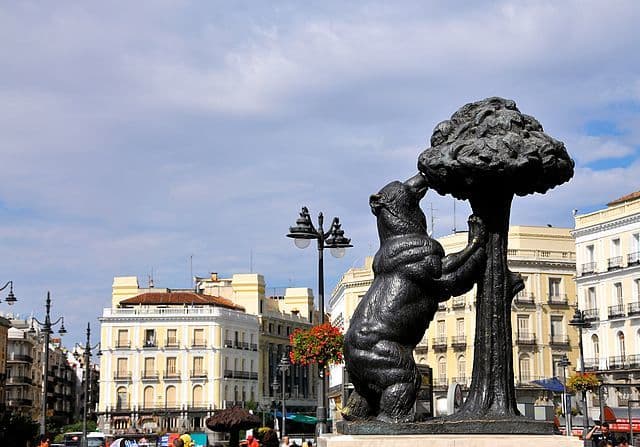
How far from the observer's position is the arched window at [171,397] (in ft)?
236

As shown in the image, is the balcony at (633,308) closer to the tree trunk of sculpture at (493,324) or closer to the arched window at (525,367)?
the arched window at (525,367)

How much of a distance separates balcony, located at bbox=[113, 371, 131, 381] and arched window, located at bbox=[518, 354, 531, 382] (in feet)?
97.0

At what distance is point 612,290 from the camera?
4788cm

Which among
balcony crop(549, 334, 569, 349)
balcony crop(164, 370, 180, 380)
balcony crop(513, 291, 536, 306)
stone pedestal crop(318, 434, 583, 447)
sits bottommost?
stone pedestal crop(318, 434, 583, 447)

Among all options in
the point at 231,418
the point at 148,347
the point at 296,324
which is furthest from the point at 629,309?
the point at 296,324

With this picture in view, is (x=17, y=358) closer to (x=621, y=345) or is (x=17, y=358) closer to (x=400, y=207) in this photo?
(x=621, y=345)

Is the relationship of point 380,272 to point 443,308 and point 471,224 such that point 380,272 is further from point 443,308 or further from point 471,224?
point 443,308

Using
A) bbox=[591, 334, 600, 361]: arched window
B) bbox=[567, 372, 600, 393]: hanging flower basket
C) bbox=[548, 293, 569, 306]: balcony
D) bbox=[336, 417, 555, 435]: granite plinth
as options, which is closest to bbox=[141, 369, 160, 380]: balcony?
bbox=[548, 293, 569, 306]: balcony

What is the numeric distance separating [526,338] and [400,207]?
1854 inches

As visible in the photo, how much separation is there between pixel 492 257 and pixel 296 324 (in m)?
76.3

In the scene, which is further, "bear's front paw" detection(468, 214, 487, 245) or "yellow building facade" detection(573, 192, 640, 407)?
"yellow building facade" detection(573, 192, 640, 407)

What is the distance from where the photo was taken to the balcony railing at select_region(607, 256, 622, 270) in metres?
47.5

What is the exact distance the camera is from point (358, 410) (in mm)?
9359

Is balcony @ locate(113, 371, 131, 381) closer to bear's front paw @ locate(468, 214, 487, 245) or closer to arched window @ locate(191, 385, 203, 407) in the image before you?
arched window @ locate(191, 385, 203, 407)
